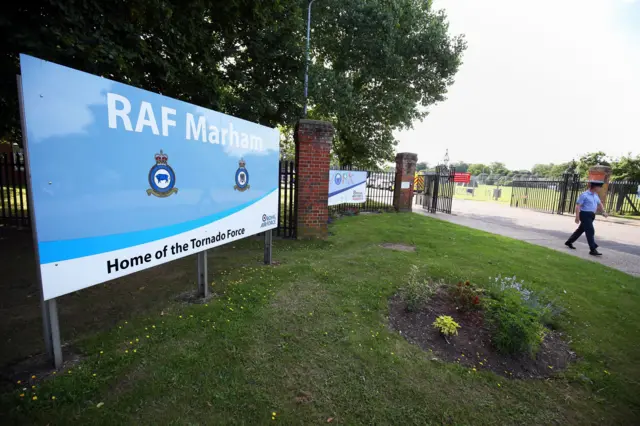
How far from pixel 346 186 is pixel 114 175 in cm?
949

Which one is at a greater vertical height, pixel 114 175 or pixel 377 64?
pixel 377 64

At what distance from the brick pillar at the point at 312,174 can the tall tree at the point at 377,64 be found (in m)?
4.73

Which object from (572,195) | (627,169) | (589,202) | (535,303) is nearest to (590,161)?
(627,169)

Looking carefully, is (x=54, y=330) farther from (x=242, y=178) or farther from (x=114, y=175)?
(x=242, y=178)

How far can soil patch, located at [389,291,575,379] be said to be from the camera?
285 cm

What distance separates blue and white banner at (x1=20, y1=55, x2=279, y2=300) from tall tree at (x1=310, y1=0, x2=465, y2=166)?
28.5 ft

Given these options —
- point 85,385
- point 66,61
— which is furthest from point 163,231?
point 66,61

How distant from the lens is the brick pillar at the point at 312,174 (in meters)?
6.94

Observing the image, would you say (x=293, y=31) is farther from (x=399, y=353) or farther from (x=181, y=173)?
(x=399, y=353)

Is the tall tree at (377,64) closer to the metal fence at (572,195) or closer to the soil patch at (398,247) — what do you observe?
the soil patch at (398,247)

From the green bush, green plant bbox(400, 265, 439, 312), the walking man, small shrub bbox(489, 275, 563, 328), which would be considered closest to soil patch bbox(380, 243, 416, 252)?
small shrub bbox(489, 275, 563, 328)

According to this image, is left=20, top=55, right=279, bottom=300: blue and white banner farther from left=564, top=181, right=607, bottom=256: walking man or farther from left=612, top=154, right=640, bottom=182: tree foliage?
left=612, top=154, right=640, bottom=182: tree foliage

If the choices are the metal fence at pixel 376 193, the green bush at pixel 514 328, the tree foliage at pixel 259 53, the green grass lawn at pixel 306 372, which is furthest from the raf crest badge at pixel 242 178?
the metal fence at pixel 376 193

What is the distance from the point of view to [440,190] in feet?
52.7
